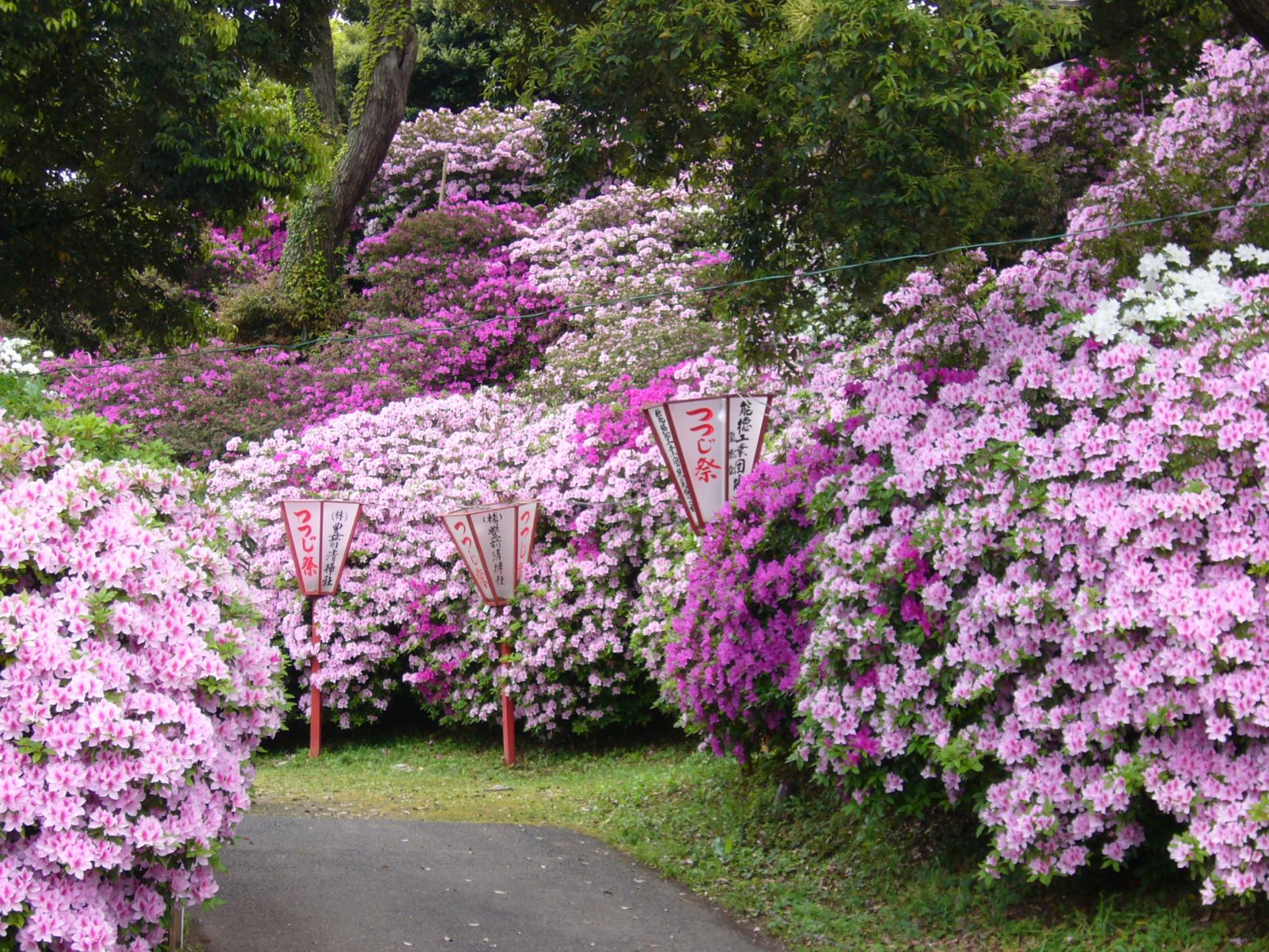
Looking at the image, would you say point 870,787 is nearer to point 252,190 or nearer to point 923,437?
point 923,437

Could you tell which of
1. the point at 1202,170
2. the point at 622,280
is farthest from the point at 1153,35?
the point at 622,280

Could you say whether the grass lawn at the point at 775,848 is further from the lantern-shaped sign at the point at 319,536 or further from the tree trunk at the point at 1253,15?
the tree trunk at the point at 1253,15

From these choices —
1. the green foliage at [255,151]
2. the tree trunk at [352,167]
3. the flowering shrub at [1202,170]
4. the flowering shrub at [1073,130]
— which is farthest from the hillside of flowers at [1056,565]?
the tree trunk at [352,167]

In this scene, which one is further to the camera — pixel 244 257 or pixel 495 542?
pixel 244 257

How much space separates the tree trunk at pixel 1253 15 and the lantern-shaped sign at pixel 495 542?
655cm

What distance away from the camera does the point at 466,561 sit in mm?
10906

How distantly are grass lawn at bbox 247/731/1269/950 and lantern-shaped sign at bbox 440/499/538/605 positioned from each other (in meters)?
1.70

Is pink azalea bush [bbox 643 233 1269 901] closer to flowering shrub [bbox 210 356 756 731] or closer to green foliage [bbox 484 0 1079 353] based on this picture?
green foliage [bbox 484 0 1079 353]

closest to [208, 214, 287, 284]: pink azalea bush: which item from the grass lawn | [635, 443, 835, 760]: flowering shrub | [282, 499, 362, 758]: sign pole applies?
[282, 499, 362, 758]: sign pole

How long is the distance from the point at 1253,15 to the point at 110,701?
5946 millimetres

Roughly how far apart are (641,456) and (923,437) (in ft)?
18.8

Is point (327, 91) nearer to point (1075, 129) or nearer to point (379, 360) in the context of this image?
point (379, 360)

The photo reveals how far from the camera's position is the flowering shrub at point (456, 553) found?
11.1 m

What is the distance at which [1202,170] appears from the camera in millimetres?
7105
